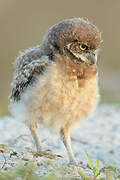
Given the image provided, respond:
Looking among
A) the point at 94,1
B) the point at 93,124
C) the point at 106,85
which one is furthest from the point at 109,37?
the point at 93,124

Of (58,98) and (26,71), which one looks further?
(26,71)

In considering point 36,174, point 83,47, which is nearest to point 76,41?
point 83,47

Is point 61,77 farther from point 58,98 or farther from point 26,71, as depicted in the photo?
point 26,71

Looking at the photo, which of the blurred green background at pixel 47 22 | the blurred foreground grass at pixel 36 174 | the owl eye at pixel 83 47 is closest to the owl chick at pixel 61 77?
the owl eye at pixel 83 47

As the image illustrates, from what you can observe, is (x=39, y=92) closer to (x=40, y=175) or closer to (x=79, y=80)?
(x=79, y=80)

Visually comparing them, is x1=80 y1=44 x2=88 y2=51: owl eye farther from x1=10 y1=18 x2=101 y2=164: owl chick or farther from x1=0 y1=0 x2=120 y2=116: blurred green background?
x1=0 y1=0 x2=120 y2=116: blurred green background
